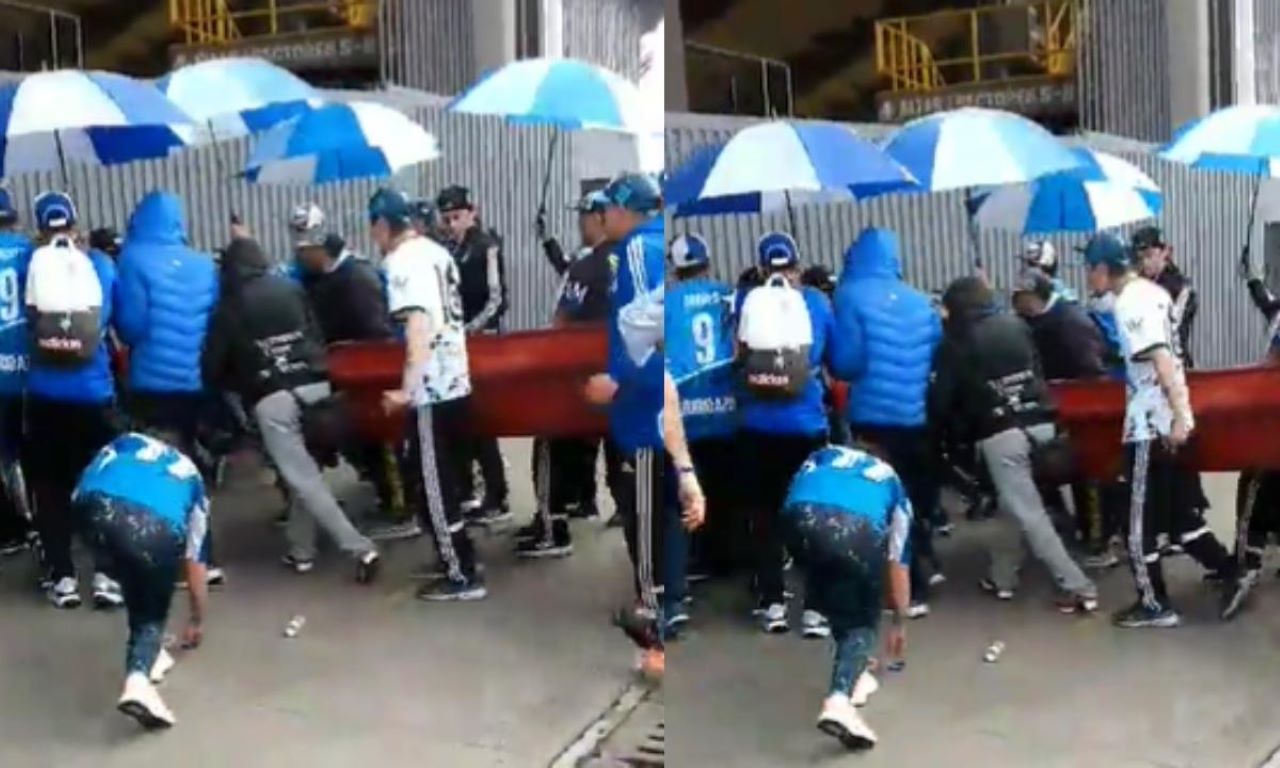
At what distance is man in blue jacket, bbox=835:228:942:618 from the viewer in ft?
6.45

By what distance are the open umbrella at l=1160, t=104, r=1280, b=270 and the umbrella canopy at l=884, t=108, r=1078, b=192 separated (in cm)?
20

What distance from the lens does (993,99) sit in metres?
2.01

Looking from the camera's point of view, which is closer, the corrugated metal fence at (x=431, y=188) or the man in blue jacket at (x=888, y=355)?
the man in blue jacket at (x=888, y=355)

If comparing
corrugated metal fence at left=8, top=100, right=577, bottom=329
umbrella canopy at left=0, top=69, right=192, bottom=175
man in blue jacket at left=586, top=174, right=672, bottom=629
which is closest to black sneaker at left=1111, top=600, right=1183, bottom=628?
man in blue jacket at left=586, top=174, right=672, bottom=629

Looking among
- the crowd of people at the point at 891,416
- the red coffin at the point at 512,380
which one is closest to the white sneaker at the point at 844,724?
the crowd of people at the point at 891,416

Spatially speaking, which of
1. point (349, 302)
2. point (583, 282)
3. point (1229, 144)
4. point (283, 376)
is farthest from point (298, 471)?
point (1229, 144)

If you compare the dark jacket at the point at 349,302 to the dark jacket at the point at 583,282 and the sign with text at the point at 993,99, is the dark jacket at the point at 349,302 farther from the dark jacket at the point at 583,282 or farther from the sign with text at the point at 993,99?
the sign with text at the point at 993,99

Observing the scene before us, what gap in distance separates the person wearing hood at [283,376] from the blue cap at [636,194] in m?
0.55

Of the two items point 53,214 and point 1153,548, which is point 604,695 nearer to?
point 1153,548

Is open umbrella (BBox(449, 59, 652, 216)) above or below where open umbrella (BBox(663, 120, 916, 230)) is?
above

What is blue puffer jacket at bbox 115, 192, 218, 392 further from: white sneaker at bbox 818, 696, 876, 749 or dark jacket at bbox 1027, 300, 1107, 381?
dark jacket at bbox 1027, 300, 1107, 381

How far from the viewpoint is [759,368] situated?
6.28 ft

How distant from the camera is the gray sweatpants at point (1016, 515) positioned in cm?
205

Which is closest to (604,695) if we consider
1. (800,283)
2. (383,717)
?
(383,717)
